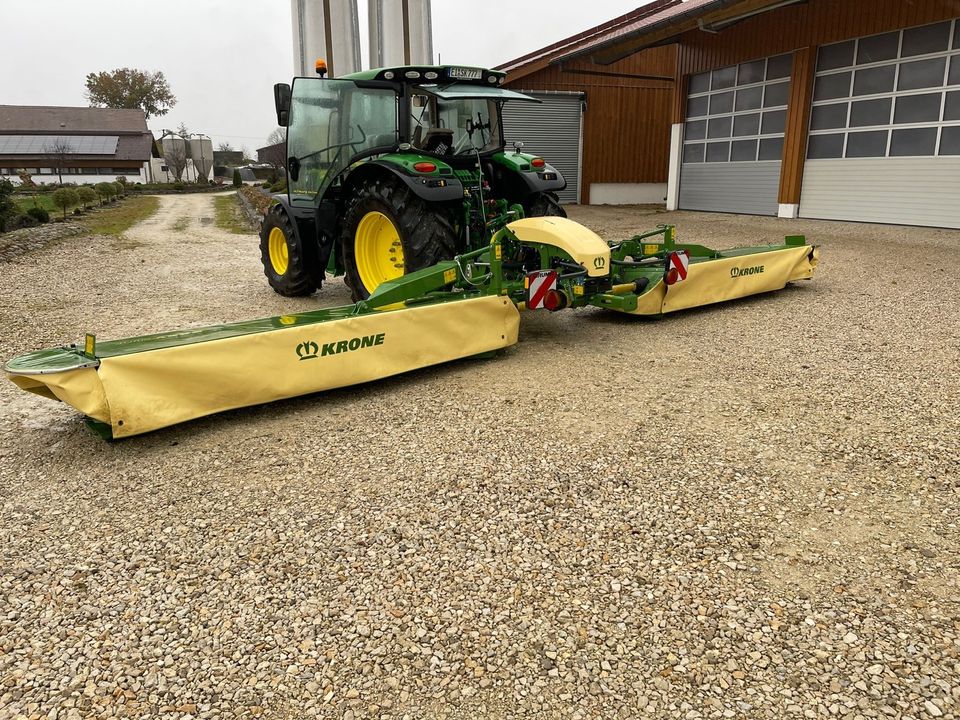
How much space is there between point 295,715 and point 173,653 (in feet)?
1.60

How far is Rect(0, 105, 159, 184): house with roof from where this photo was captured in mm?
49375

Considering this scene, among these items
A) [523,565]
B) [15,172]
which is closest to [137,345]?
[523,565]

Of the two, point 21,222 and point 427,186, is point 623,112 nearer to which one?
point 21,222

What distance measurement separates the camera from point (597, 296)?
544cm

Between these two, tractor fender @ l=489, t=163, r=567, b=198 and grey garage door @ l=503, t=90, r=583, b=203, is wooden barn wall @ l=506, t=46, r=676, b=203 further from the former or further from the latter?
tractor fender @ l=489, t=163, r=567, b=198

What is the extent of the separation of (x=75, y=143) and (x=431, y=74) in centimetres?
5663

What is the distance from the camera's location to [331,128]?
6723 millimetres

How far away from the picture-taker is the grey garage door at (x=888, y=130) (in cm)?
1151

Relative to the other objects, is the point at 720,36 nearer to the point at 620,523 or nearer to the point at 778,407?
→ the point at 778,407

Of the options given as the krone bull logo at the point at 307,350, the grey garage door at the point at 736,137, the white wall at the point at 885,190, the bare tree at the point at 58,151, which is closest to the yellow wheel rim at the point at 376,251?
the krone bull logo at the point at 307,350

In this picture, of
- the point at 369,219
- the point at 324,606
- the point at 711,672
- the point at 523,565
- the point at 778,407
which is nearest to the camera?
the point at 711,672

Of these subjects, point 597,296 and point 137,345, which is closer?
point 137,345

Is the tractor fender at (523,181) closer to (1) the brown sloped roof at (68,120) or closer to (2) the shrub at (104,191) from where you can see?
(2) the shrub at (104,191)

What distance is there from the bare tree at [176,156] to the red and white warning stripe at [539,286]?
51362mm
